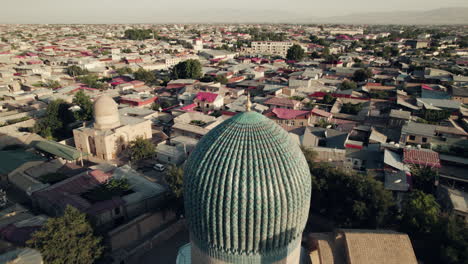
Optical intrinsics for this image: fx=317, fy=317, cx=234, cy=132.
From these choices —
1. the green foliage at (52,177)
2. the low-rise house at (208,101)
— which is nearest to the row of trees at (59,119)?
the green foliage at (52,177)

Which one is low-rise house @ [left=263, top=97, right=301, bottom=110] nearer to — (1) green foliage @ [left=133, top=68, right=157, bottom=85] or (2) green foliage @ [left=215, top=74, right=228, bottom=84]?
(2) green foliage @ [left=215, top=74, right=228, bottom=84]

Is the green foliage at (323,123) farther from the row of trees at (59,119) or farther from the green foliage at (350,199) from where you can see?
the row of trees at (59,119)

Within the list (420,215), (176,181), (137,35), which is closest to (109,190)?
(176,181)

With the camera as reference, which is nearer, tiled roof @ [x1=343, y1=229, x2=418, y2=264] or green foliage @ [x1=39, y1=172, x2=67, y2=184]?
tiled roof @ [x1=343, y1=229, x2=418, y2=264]

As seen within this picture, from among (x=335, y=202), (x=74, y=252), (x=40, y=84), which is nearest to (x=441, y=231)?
(x=335, y=202)

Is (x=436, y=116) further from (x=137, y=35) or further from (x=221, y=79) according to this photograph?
(x=137, y=35)

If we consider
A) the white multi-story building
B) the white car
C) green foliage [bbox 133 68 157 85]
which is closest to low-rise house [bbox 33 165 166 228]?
the white car
